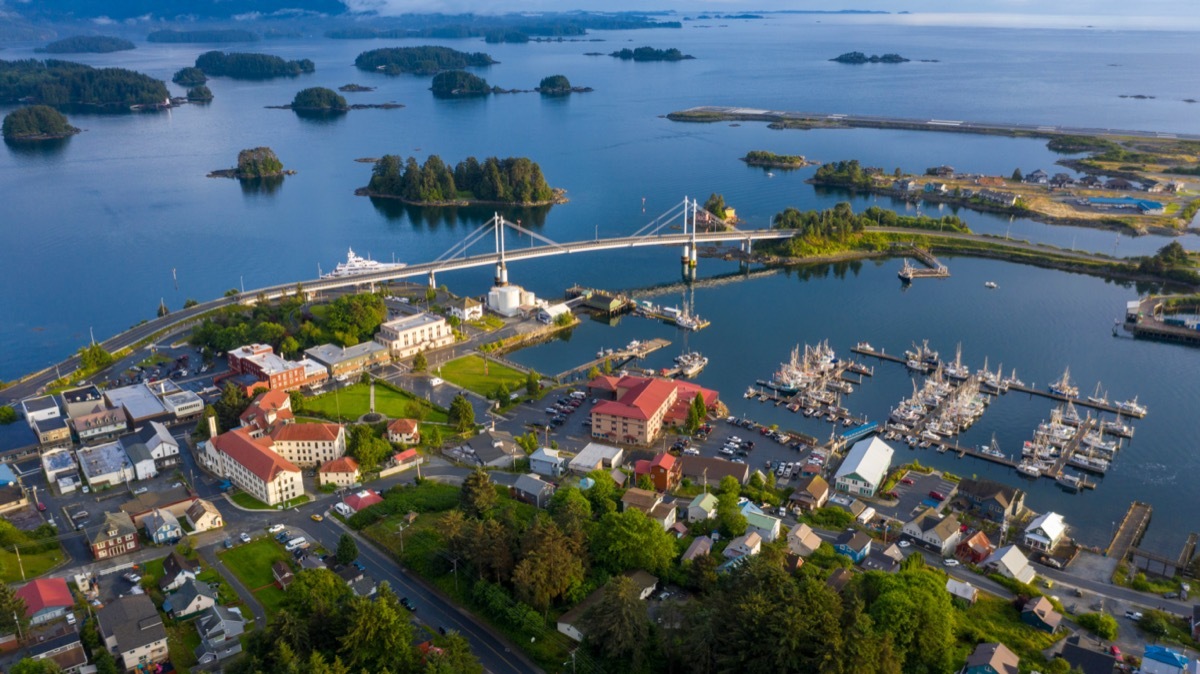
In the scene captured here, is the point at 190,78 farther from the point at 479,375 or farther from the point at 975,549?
the point at 975,549

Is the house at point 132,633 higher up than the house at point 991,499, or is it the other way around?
the house at point 132,633

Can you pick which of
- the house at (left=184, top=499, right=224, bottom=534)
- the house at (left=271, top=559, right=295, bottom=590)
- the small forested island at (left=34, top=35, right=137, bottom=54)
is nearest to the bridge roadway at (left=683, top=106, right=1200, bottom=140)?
the house at (left=184, top=499, right=224, bottom=534)

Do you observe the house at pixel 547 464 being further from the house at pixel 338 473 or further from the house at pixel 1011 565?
the house at pixel 1011 565

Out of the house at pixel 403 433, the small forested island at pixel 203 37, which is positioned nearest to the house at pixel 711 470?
the house at pixel 403 433

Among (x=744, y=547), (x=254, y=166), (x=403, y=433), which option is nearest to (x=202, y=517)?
(x=403, y=433)

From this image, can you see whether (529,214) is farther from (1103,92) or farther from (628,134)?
(1103,92)

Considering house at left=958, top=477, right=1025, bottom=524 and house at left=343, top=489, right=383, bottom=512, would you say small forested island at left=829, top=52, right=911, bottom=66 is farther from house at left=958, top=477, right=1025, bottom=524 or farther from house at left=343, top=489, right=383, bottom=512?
house at left=343, top=489, right=383, bottom=512
